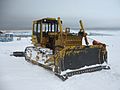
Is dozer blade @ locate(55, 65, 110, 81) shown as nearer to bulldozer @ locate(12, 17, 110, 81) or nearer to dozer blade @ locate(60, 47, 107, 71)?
bulldozer @ locate(12, 17, 110, 81)

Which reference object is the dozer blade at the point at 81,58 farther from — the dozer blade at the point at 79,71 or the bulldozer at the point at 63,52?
the dozer blade at the point at 79,71

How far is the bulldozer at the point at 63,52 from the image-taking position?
5660mm

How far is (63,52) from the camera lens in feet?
18.5

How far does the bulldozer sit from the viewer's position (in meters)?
5.66

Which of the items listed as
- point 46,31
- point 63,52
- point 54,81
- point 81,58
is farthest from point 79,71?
point 46,31

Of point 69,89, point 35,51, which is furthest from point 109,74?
point 35,51

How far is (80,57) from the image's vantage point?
6012 mm

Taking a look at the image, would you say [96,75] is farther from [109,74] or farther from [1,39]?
[1,39]

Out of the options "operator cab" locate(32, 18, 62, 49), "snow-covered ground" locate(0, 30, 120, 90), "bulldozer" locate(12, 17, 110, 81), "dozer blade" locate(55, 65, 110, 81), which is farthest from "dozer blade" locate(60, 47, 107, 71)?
"operator cab" locate(32, 18, 62, 49)

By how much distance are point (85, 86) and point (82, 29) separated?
9.36 ft

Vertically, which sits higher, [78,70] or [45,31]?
[45,31]

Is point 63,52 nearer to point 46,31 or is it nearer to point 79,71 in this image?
point 79,71

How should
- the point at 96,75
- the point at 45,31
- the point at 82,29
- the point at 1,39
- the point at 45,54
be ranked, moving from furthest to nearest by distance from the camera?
1. the point at 1,39
2. the point at 45,31
3. the point at 82,29
4. the point at 45,54
5. the point at 96,75

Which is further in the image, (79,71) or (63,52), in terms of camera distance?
(79,71)
